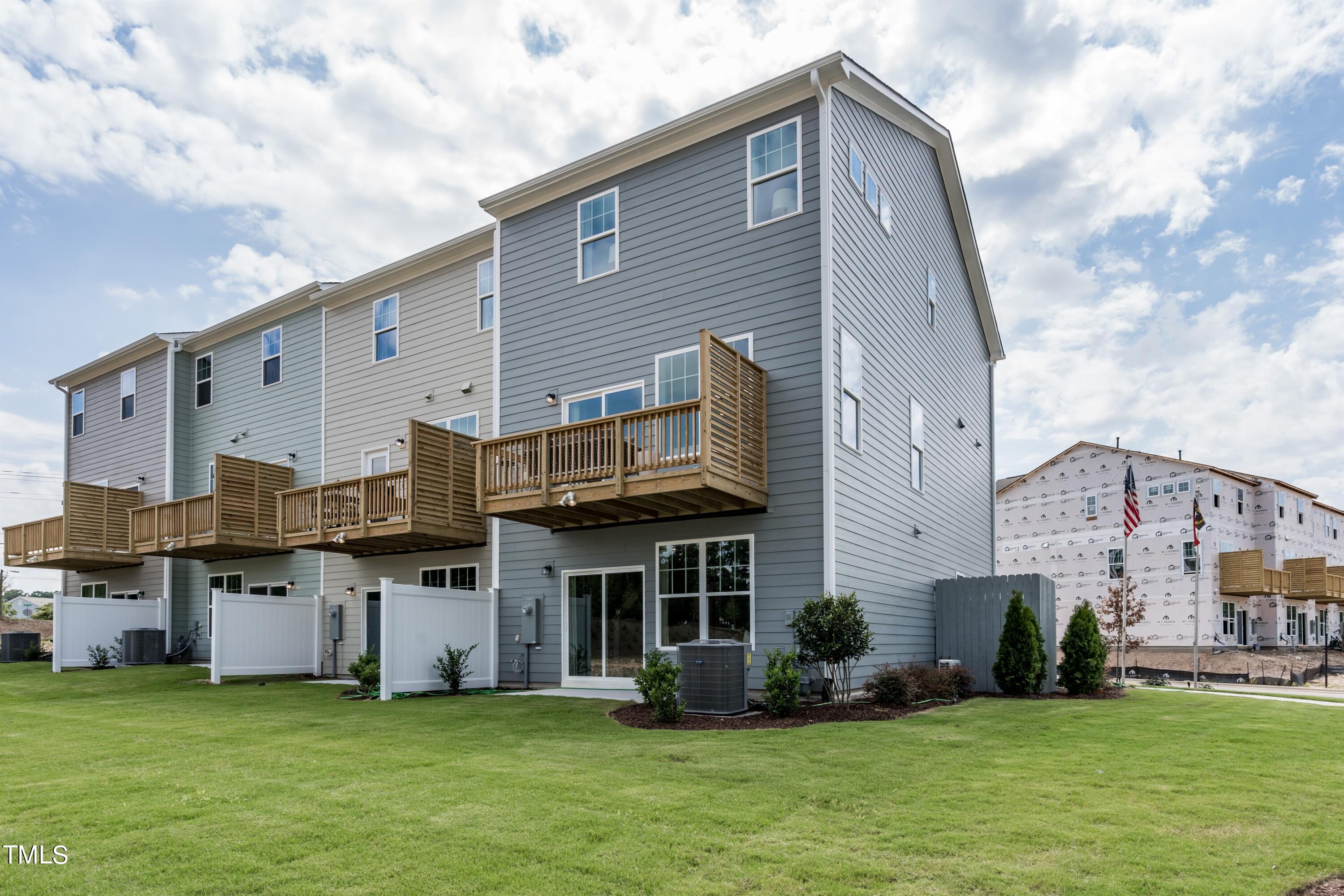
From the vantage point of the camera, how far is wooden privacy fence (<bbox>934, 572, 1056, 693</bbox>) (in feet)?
48.4

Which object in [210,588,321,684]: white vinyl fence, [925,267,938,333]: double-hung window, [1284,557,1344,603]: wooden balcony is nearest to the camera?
[210,588,321,684]: white vinyl fence

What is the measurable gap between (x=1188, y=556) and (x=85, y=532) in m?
40.5

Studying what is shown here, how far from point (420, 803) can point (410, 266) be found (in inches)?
579

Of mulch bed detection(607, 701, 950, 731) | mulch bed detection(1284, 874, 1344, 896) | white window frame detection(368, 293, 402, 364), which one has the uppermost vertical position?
white window frame detection(368, 293, 402, 364)

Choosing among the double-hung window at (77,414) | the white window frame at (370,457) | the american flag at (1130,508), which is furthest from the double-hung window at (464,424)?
the double-hung window at (77,414)

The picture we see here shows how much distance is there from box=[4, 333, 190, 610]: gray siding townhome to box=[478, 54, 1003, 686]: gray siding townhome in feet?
45.9

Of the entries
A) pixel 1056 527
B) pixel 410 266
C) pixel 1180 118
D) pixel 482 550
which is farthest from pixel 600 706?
pixel 1056 527

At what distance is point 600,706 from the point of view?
1174cm

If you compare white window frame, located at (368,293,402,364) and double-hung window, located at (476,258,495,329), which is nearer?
double-hung window, located at (476,258,495,329)

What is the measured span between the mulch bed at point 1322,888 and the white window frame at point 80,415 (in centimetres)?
3180

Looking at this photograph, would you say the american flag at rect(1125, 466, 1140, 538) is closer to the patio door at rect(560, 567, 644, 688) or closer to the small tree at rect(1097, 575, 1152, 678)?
the small tree at rect(1097, 575, 1152, 678)

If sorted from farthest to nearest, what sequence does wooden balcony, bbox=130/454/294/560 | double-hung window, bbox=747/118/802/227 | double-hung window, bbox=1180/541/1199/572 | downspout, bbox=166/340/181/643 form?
double-hung window, bbox=1180/541/1199/572 < downspout, bbox=166/340/181/643 < wooden balcony, bbox=130/454/294/560 < double-hung window, bbox=747/118/802/227

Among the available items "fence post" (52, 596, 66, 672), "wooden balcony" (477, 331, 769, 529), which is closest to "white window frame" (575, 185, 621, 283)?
"wooden balcony" (477, 331, 769, 529)

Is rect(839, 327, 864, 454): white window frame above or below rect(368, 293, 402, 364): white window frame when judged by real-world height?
below
